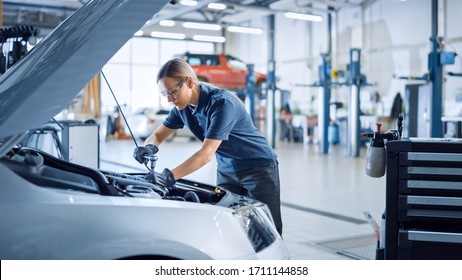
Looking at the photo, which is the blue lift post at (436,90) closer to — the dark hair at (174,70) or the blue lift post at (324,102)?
the blue lift post at (324,102)

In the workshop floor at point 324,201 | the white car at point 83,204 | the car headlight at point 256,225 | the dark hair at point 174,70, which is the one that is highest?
the dark hair at point 174,70

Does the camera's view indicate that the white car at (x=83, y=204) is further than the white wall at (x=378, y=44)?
No

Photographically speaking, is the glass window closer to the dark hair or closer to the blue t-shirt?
the blue t-shirt

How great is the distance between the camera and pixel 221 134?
8.46 feet

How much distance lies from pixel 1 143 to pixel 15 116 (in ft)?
0.49

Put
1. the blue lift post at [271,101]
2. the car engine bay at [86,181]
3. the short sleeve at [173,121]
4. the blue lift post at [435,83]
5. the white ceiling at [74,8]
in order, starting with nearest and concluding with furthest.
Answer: the car engine bay at [86,181] → the short sleeve at [173,121] → the blue lift post at [435,83] → the blue lift post at [271,101] → the white ceiling at [74,8]

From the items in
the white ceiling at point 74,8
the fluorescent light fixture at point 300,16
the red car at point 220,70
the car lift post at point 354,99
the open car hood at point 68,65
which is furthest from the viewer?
the white ceiling at point 74,8

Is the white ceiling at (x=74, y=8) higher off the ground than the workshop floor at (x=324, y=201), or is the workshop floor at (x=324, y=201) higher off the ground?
the white ceiling at (x=74, y=8)

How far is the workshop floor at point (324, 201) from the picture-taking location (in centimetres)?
419

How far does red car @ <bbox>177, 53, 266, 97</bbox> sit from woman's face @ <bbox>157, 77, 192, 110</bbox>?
1352cm

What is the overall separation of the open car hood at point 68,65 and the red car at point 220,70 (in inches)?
565

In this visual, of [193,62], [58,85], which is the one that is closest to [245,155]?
[58,85]

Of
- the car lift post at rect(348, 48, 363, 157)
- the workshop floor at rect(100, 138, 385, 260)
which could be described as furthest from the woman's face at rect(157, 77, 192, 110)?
the car lift post at rect(348, 48, 363, 157)

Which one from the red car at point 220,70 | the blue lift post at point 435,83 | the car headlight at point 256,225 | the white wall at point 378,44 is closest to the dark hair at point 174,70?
the car headlight at point 256,225
